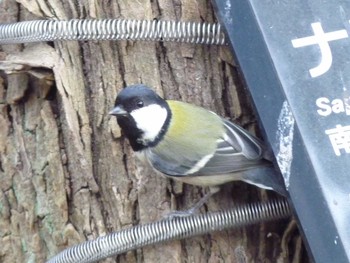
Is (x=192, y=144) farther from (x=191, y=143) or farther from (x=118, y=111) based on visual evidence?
(x=118, y=111)

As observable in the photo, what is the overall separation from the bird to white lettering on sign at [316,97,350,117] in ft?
0.84

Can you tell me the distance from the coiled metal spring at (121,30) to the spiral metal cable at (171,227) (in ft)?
1.46

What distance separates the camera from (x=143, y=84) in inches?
98.7

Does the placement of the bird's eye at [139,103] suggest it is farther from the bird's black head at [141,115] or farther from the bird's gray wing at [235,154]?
the bird's gray wing at [235,154]

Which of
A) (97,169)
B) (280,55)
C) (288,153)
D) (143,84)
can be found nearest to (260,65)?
(280,55)

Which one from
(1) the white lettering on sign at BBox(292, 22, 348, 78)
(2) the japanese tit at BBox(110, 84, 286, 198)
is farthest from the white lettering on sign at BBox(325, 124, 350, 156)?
(2) the japanese tit at BBox(110, 84, 286, 198)

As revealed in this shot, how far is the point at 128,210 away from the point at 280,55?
61 cm

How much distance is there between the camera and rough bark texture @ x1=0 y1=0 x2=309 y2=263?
247 cm

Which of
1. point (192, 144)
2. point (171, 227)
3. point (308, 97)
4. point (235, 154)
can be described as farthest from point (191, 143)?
point (308, 97)

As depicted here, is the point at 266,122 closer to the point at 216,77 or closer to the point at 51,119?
the point at 216,77

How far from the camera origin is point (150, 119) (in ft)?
8.38

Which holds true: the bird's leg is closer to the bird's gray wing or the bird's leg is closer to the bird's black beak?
the bird's gray wing

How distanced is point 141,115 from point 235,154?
0.29 metres

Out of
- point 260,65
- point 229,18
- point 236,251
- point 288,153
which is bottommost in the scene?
point 236,251
